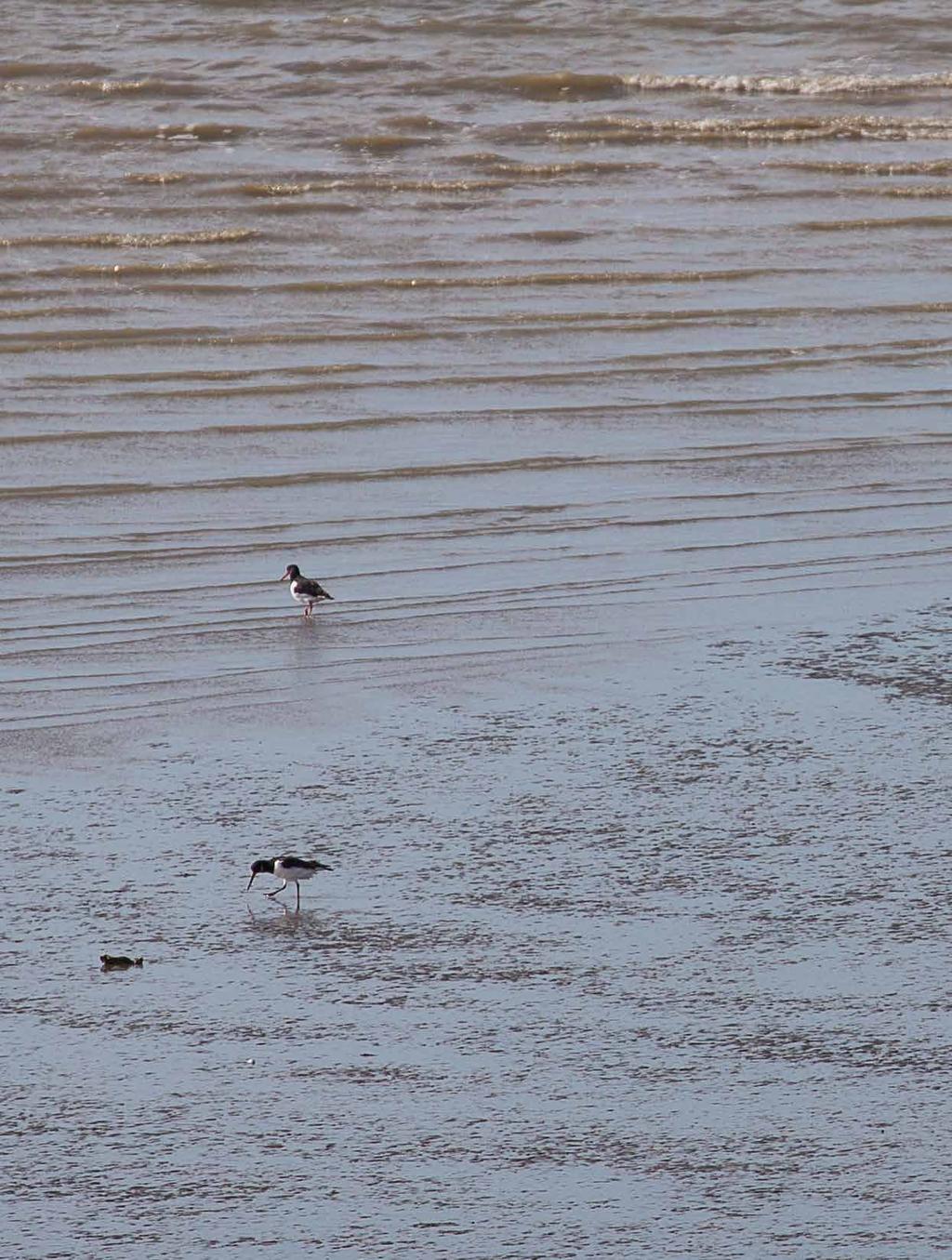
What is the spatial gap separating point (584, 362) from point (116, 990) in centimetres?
1027

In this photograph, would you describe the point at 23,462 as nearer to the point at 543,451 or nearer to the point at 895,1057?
the point at 543,451

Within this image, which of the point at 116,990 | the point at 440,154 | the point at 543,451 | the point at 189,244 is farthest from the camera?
the point at 440,154

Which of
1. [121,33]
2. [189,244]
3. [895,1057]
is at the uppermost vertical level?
[121,33]

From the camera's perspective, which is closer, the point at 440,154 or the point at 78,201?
the point at 78,201

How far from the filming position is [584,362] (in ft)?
55.7

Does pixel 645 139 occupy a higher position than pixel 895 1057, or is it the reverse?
pixel 645 139

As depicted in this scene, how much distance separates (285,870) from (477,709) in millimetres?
2099

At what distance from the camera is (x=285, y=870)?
26.5 ft

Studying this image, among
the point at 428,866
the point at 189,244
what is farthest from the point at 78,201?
the point at 428,866

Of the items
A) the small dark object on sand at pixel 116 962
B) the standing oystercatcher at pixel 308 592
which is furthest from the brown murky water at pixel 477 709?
the standing oystercatcher at pixel 308 592

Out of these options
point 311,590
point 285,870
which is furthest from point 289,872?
point 311,590

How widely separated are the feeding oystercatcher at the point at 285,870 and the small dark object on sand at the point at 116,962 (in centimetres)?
62

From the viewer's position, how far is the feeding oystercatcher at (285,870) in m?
8.06

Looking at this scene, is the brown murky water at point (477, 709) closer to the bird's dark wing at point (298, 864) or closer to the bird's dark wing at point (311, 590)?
the bird's dark wing at point (298, 864)
